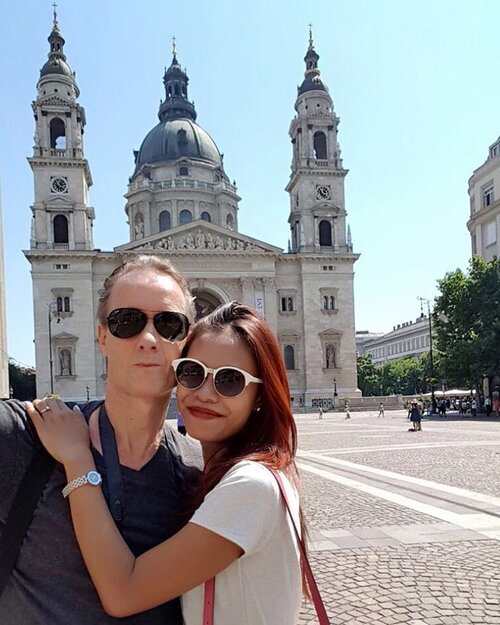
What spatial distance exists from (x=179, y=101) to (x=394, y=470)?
76327 mm

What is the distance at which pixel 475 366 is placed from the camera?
122 ft

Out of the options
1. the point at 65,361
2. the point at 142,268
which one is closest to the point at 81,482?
the point at 142,268

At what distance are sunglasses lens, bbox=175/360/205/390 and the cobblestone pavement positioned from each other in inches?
139

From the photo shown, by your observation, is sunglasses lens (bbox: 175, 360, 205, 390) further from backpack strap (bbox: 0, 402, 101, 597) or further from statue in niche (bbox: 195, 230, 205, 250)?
statue in niche (bbox: 195, 230, 205, 250)

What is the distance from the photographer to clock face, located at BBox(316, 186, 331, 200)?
6062cm

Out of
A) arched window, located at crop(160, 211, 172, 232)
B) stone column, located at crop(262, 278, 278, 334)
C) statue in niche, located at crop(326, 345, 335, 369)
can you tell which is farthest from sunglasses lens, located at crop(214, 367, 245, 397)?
arched window, located at crop(160, 211, 172, 232)

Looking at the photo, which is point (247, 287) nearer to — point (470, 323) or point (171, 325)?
point (470, 323)

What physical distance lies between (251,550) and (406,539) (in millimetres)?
5956

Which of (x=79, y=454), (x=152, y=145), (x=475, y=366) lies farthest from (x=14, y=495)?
(x=152, y=145)

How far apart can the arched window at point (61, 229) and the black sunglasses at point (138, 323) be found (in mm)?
56891

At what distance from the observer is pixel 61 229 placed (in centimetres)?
5609

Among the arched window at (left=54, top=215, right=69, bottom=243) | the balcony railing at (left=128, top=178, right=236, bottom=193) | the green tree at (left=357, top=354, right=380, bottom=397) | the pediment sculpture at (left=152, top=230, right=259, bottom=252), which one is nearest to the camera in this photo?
the arched window at (left=54, top=215, right=69, bottom=243)

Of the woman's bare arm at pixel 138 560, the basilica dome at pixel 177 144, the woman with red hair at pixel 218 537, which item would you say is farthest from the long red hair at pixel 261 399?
the basilica dome at pixel 177 144

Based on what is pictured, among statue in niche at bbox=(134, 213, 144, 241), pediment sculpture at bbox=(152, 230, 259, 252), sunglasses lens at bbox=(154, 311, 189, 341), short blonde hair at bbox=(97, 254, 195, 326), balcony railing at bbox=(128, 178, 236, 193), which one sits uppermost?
balcony railing at bbox=(128, 178, 236, 193)
